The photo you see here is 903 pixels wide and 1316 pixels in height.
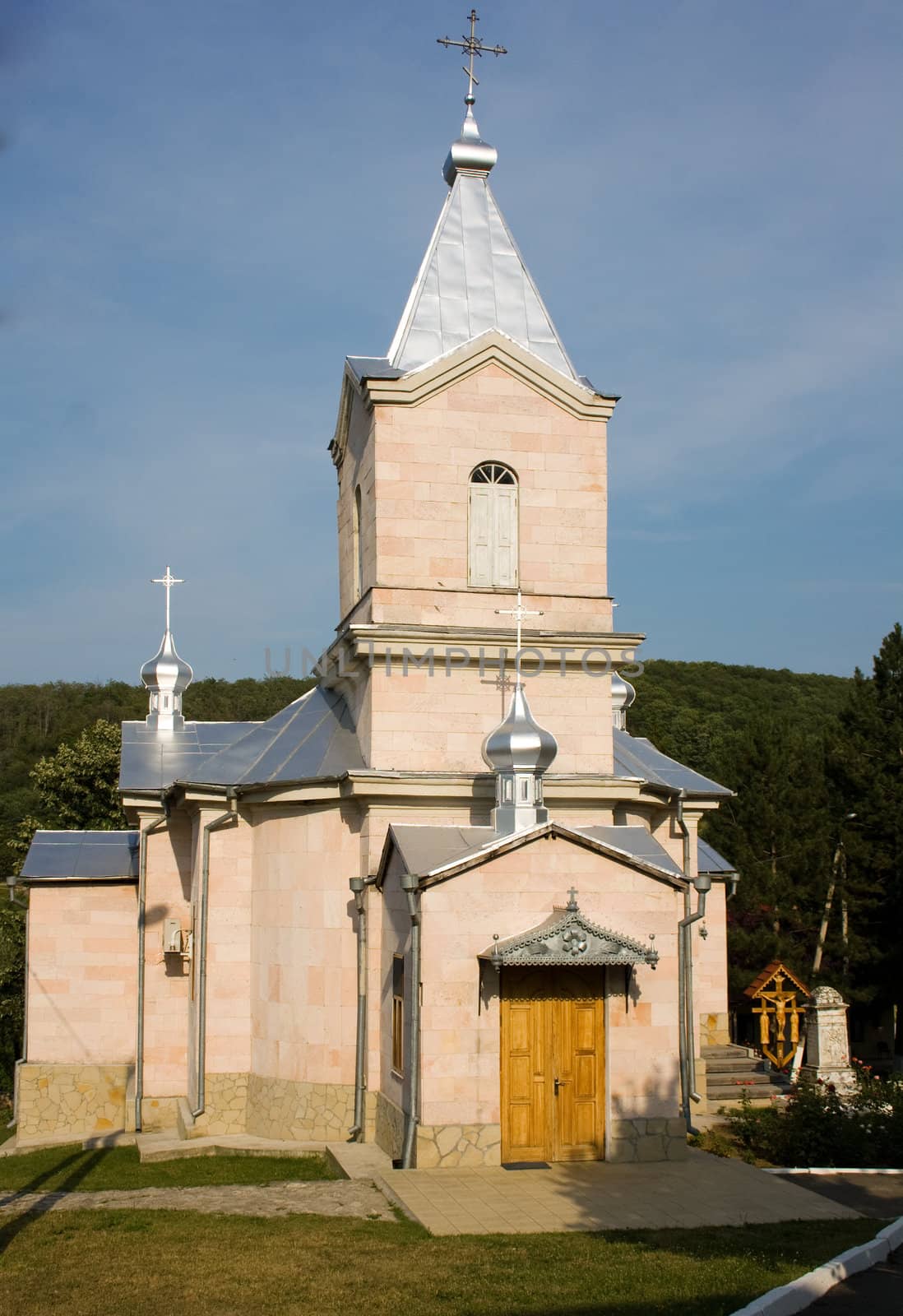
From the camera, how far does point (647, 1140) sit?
13.4m

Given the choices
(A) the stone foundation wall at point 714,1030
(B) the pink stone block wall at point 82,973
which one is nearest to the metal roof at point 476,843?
(B) the pink stone block wall at point 82,973

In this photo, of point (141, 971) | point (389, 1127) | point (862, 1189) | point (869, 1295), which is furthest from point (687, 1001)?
point (141, 971)

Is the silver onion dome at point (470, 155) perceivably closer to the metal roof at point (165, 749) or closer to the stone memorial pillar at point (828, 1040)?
the metal roof at point (165, 749)

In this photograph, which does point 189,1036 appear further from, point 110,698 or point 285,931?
point 110,698

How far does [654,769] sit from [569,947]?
267 inches

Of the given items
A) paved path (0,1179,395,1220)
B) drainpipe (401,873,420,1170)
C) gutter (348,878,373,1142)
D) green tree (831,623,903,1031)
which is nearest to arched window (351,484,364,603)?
gutter (348,878,373,1142)

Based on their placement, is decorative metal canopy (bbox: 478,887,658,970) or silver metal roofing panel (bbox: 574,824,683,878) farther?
silver metal roofing panel (bbox: 574,824,683,878)

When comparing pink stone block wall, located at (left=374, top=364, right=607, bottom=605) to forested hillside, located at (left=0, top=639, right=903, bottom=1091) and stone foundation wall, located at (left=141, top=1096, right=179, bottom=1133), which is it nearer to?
stone foundation wall, located at (left=141, top=1096, right=179, bottom=1133)

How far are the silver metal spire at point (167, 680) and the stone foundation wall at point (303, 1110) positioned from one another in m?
7.74

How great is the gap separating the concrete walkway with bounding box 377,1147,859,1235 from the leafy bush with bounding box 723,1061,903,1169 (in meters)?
0.90

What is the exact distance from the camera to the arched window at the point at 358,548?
1698cm

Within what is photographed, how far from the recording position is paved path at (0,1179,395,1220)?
11.4 meters

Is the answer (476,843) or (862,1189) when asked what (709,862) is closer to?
(476,843)

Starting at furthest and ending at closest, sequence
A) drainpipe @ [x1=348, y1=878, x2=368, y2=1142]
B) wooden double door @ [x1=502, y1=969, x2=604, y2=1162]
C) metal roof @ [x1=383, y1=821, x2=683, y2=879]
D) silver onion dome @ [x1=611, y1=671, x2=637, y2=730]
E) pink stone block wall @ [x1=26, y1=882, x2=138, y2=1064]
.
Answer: silver onion dome @ [x1=611, y1=671, x2=637, y2=730], pink stone block wall @ [x1=26, y1=882, x2=138, y2=1064], drainpipe @ [x1=348, y1=878, x2=368, y2=1142], metal roof @ [x1=383, y1=821, x2=683, y2=879], wooden double door @ [x1=502, y1=969, x2=604, y2=1162]
